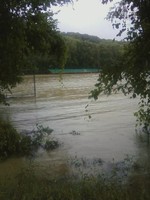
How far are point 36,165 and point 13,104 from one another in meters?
17.4

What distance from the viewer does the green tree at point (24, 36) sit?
33.8 ft

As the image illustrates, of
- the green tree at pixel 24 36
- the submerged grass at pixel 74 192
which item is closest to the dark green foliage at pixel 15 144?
the green tree at pixel 24 36

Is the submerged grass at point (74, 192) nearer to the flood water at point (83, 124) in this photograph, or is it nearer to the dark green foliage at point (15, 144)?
the flood water at point (83, 124)

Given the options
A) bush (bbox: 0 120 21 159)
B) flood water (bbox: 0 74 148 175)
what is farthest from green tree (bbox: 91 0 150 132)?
bush (bbox: 0 120 21 159)

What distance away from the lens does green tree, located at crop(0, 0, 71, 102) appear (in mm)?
10288

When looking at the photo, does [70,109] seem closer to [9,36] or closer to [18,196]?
[9,36]

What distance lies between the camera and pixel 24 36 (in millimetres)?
11078

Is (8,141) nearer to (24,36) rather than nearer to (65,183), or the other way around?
(24,36)

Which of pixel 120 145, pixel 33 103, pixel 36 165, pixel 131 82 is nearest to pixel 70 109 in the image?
pixel 33 103

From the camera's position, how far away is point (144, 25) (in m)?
8.00

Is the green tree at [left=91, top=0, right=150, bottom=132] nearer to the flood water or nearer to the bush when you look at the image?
the flood water

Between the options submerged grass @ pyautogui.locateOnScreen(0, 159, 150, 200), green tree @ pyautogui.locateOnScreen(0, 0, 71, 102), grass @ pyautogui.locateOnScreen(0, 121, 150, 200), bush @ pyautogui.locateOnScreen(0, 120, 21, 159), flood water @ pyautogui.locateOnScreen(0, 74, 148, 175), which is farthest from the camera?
flood water @ pyautogui.locateOnScreen(0, 74, 148, 175)

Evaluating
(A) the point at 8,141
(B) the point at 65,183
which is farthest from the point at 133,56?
(A) the point at 8,141

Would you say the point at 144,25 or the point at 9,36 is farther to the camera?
the point at 9,36
